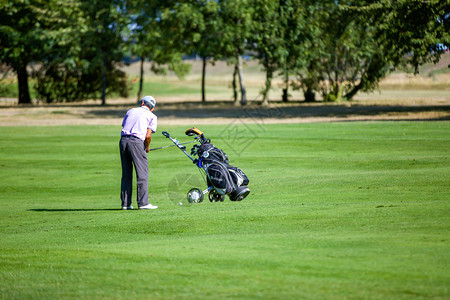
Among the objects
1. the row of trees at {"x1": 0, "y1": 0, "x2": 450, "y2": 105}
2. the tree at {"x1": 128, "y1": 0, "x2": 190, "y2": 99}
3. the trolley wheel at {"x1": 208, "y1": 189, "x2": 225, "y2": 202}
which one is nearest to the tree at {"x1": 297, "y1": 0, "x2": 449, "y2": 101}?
the row of trees at {"x1": 0, "y1": 0, "x2": 450, "y2": 105}

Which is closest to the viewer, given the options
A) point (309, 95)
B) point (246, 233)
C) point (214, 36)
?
point (246, 233)

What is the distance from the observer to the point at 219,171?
37.2 ft

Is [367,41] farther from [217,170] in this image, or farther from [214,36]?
[217,170]

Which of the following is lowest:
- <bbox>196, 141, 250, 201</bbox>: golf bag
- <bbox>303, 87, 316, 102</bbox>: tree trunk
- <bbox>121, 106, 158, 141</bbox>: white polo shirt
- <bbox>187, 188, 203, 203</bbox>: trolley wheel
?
<bbox>303, 87, 316, 102</bbox>: tree trunk

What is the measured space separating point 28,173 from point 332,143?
1041 cm

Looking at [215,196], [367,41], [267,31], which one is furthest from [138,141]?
[367,41]

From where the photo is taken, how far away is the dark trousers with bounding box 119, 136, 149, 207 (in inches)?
450

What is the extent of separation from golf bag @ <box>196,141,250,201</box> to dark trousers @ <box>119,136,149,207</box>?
98 cm

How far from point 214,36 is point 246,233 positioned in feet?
121

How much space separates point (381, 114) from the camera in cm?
3706

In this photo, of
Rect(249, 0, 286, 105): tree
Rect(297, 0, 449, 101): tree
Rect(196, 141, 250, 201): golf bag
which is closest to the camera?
Rect(196, 141, 250, 201): golf bag

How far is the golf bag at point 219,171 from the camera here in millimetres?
11375

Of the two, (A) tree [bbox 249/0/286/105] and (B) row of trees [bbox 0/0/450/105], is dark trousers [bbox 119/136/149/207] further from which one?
(A) tree [bbox 249/0/286/105]

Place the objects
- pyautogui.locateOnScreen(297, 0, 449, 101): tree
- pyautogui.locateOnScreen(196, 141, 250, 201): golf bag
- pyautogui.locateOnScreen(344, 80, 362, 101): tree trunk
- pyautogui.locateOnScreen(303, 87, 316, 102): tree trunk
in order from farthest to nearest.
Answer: pyautogui.locateOnScreen(303, 87, 316, 102): tree trunk < pyautogui.locateOnScreen(344, 80, 362, 101): tree trunk < pyautogui.locateOnScreen(297, 0, 449, 101): tree < pyautogui.locateOnScreen(196, 141, 250, 201): golf bag
